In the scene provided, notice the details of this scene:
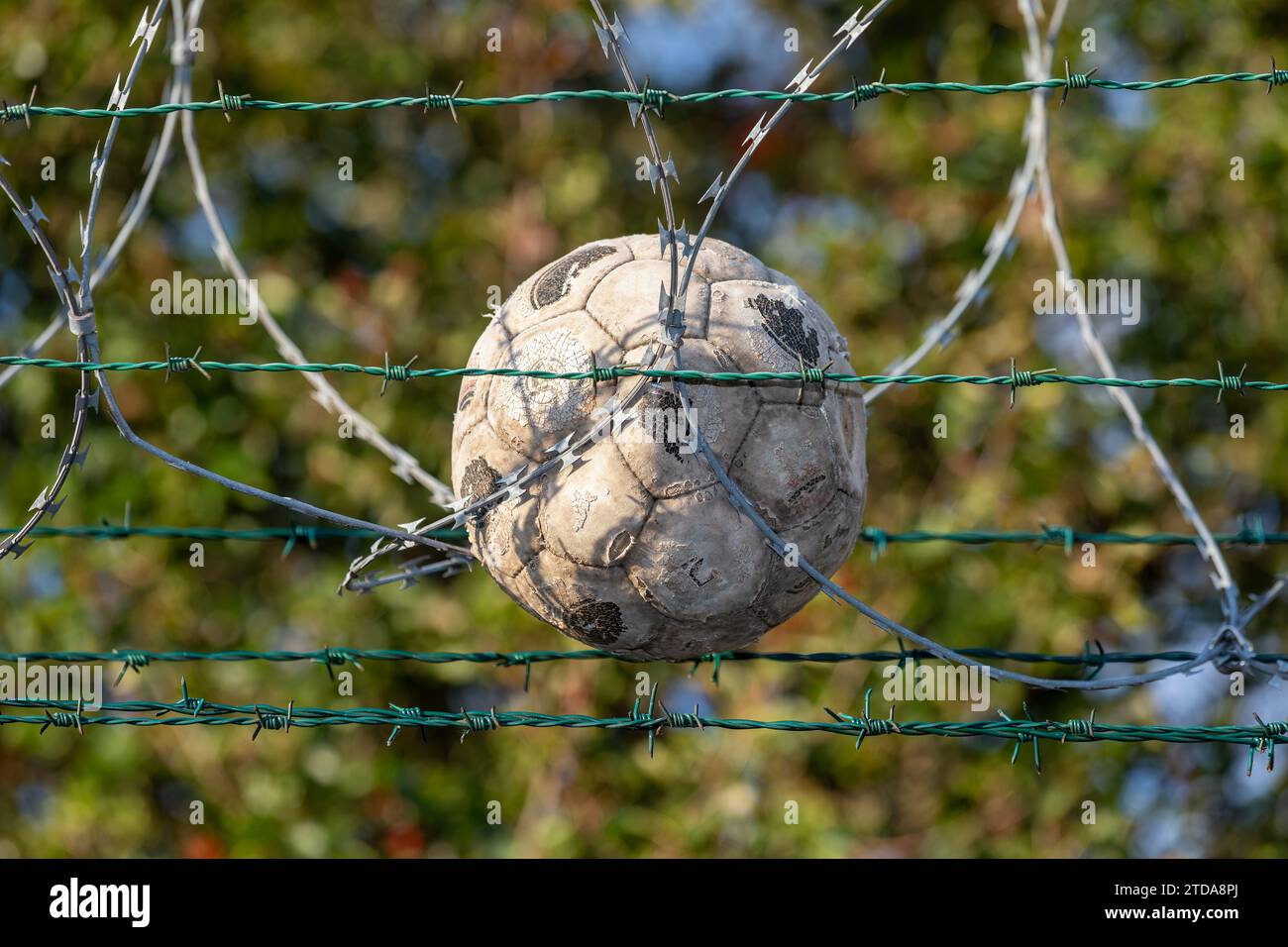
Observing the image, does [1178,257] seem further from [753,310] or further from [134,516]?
[134,516]

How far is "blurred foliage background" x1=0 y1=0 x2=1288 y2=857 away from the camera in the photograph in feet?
22.1

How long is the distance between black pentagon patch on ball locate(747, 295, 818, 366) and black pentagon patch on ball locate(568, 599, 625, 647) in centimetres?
68

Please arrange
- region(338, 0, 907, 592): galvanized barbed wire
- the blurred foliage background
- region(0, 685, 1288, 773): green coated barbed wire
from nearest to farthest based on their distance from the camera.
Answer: region(338, 0, 907, 592): galvanized barbed wire
region(0, 685, 1288, 773): green coated barbed wire
the blurred foliage background

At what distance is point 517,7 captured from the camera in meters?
7.15

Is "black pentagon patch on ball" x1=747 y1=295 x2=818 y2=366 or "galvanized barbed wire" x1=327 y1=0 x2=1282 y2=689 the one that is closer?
"galvanized barbed wire" x1=327 y1=0 x2=1282 y2=689

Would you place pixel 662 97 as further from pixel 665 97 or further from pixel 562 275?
pixel 562 275

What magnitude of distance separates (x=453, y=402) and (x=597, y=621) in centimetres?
391

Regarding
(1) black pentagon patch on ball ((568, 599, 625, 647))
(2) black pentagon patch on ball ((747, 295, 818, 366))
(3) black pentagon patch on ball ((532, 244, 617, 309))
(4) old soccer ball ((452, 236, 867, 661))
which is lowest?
(1) black pentagon patch on ball ((568, 599, 625, 647))

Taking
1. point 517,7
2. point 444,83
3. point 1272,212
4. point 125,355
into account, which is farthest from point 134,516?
point 1272,212

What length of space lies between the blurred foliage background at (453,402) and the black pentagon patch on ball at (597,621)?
129 inches

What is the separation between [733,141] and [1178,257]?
229cm

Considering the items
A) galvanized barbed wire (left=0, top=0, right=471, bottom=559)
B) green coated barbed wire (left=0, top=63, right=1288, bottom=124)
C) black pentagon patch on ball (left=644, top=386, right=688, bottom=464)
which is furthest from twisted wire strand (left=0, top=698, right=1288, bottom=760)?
green coated barbed wire (left=0, top=63, right=1288, bottom=124)

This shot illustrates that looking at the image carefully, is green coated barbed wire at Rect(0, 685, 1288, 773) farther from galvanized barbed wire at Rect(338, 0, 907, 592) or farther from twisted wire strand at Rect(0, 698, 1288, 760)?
galvanized barbed wire at Rect(338, 0, 907, 592)

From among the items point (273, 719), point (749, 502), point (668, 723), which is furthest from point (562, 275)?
point (273, 719)
